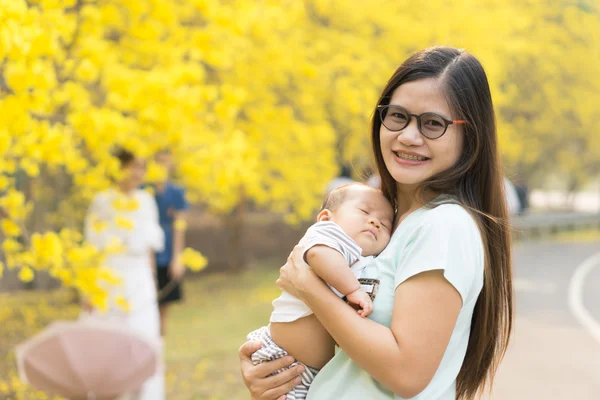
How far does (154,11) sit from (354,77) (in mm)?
5585

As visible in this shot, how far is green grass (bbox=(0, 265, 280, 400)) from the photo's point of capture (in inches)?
301

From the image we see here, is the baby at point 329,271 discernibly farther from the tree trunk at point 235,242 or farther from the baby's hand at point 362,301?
the tree trunk at point 235,242

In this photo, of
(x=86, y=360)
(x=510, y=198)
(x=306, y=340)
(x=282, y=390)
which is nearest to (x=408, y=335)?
(x=306, y=340)

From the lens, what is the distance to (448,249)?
75.9 inches

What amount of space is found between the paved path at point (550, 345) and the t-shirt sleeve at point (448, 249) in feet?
16.6

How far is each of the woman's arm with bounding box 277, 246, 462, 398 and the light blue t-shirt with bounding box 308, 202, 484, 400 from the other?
0.12ft

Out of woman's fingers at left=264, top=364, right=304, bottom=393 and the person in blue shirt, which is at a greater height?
woman's fingers at left=264, top=364, right=304, bottom=393

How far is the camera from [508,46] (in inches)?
508

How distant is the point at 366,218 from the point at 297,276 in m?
0.32

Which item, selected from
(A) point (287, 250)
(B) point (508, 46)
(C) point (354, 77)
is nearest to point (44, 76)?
(C) point (354, 77)

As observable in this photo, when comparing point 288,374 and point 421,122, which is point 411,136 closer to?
point 421,122

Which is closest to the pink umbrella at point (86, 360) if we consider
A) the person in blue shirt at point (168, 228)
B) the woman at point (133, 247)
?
the woman at point (133, 247)

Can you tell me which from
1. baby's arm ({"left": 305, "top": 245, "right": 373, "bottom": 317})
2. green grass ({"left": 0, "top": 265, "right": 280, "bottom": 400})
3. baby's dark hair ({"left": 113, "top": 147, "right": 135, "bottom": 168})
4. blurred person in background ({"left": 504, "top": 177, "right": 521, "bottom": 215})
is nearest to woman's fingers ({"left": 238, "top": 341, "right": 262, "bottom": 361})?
baby's arm ({"left": 305, "top": 245, "right": 373, "bottom": 317})

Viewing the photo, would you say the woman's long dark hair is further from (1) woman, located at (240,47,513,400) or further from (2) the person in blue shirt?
(2) the person in blue shirt
